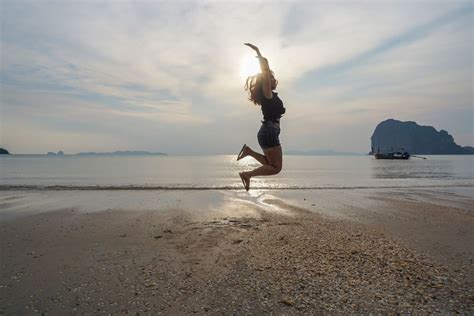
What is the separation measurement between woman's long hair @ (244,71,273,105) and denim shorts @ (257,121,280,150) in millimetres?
419

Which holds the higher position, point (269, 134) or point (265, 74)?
point (265, 74)

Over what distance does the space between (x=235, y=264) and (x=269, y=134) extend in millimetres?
2744

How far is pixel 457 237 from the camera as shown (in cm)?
904

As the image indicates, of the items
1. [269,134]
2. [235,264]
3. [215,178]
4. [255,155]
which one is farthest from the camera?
[215,178]

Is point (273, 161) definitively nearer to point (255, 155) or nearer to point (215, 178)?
point (255, 155)

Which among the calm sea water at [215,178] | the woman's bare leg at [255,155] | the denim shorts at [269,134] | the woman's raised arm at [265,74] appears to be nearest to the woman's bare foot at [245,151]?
the woman's bare leg at [255,155]

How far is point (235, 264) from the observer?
6652 millimetres

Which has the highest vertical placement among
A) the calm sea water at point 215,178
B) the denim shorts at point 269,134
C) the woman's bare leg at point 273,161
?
the denim shorts at point 269,134

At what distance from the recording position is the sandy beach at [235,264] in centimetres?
500

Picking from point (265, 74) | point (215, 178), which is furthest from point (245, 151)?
point (215, 178)

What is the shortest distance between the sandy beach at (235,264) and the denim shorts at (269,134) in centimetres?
234

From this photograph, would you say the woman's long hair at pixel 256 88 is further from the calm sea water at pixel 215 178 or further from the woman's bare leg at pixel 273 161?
the calm sea water at pixel 215 178

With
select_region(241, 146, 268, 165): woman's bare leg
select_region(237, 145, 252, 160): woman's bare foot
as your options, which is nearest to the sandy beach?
select_region(241, 146, 268, 165): woman's bare leg

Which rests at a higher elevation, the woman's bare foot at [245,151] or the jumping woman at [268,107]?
the jumping woman at [268,107]
